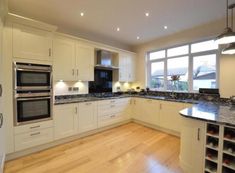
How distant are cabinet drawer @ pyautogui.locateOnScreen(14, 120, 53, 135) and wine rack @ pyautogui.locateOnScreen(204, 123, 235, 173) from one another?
268cm

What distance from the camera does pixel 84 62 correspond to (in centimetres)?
349

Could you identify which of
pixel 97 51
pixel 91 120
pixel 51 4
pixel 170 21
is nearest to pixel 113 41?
pixel 97 51

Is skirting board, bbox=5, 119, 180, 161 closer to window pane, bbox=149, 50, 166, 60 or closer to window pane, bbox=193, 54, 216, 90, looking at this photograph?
window pane, bbox=193, 54, 216, 90

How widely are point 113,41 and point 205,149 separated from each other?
385cm

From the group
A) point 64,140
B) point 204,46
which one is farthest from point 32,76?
point 204,46

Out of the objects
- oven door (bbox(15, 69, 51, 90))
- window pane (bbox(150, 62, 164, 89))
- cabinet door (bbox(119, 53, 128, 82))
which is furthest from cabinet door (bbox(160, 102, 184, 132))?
oven door (bbox(15, 69, 51, 90))

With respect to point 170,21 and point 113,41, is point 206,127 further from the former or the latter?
point 113,41

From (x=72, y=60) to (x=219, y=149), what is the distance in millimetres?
3131

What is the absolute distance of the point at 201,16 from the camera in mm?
2887

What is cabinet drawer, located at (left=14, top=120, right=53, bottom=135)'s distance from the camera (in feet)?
7.62

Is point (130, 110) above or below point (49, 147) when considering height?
above

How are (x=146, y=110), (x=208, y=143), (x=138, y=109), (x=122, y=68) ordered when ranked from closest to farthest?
1. (x=208, y=143)
2. (x=146, y=110)
3. (x=138, y=109)
4. (x=122, y=68)

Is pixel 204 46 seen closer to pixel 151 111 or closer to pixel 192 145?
pixel 151 111

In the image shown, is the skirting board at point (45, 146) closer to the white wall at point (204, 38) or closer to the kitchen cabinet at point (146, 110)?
the kitchen cabinet at point (146, 110)
